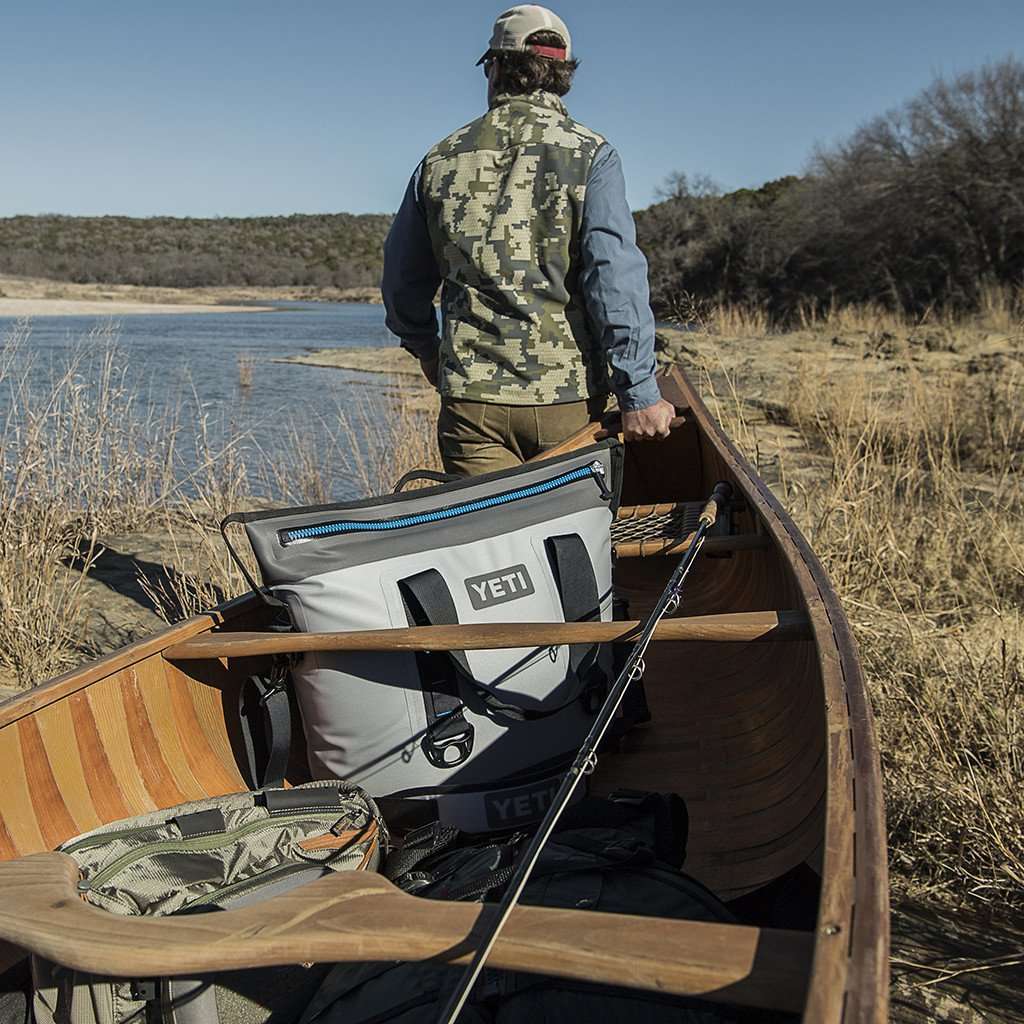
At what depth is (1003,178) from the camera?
2025 cm

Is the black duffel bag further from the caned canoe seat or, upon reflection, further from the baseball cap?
the baseball cap

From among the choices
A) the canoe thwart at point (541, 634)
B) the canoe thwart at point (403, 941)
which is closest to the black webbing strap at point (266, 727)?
the canoe thwart at point (541, 634)

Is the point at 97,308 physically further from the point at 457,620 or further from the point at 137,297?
the point at 457,620

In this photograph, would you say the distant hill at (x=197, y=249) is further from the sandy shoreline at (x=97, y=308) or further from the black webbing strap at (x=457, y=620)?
the black webbing strap at (x=457, y=620)

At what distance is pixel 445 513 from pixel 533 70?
1377mm

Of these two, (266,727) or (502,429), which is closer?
(266,727)

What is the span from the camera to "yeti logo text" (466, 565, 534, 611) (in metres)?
2.27

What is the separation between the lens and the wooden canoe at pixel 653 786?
1089mm

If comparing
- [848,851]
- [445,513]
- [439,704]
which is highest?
[445,513]

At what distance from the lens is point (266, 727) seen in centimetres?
245

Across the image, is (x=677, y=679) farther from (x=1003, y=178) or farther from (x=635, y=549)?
(x=1003, y=178)

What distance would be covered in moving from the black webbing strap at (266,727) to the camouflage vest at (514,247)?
1069 mm

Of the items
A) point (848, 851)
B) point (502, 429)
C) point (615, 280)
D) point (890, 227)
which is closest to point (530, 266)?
point (615, 280)

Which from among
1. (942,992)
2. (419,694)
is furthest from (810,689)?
(419,694)
